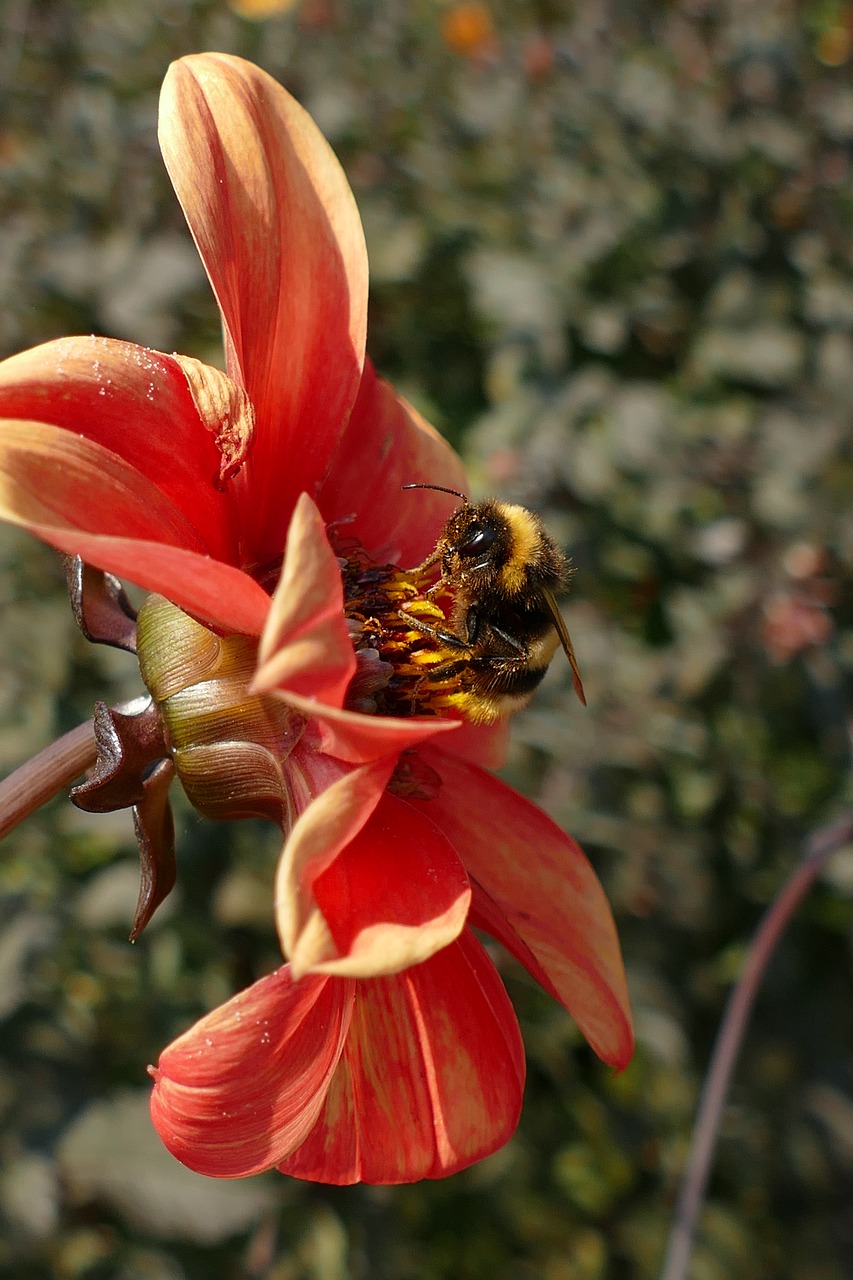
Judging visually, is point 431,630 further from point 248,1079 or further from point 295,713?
point 248,1079

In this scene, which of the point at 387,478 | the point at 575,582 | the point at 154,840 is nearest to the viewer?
the point at 154,840

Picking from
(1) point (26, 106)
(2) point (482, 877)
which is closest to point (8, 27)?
(1) point (26, 106)

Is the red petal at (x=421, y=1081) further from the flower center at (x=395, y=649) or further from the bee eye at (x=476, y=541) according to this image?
the bee eye at (x=476, y=541)

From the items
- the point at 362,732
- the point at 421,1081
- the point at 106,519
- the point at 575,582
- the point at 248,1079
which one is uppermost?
the point at 106,519

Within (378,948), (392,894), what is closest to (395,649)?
(392,894)

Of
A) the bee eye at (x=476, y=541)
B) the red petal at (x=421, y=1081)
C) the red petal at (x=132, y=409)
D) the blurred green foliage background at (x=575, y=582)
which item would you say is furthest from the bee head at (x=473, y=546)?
the blurred green foliage background at (x=575, y=582)

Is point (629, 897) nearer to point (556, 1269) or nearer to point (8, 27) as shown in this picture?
point (556, 1269)

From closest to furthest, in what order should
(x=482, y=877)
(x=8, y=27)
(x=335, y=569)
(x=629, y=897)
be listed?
(x=335, y=569), (x=482, y=877), (x=629, y=897), (x=8, y=27)
